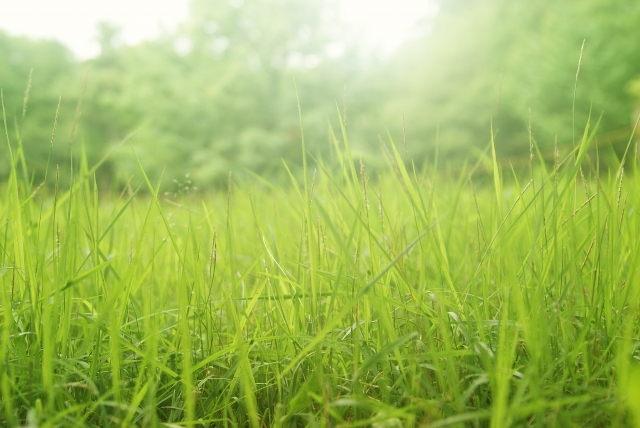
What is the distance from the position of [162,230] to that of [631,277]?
1.91 m

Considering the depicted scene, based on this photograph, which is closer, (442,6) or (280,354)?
(280,354)

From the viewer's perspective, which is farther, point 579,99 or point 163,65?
point 163,65

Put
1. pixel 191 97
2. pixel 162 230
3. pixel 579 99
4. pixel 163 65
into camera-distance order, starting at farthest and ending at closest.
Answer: pixel 163 65 → pixel 191 97 → pixel 579 99 → pixel 162 230

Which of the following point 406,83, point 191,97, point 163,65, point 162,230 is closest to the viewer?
point 162,230

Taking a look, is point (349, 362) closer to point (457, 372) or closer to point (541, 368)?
point (457, 372)

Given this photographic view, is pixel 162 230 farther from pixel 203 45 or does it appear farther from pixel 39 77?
pixel 39 77

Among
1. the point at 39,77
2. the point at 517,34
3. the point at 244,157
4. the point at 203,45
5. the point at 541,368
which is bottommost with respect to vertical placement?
the point at 541,368

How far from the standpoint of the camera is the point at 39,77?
917 inches

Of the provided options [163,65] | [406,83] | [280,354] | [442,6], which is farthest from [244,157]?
[442,6]

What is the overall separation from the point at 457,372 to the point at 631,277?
1.22 feet

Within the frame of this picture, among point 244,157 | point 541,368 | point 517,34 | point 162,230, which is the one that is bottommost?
point 541,368

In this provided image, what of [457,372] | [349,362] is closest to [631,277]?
[457,372]

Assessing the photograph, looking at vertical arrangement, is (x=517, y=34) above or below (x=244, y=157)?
above

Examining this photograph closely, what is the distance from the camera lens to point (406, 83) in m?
17.1
